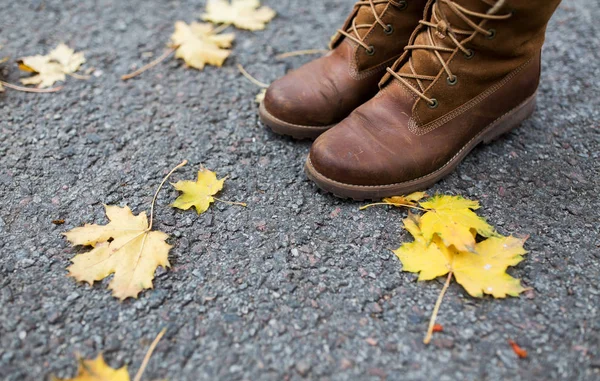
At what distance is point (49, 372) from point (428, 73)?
124 centimetres

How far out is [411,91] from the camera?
62.2 inches

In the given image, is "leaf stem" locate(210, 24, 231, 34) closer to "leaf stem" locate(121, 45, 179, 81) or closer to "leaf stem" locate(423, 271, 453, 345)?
"leaf stem" locate(121, 45, 179, 81)

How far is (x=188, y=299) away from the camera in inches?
54.4

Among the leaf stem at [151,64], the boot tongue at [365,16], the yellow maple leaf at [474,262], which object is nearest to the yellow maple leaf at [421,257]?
the yellow maple leaf at [474,262]

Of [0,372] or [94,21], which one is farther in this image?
[94,21]

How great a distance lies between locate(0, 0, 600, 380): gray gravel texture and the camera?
49.6 inches

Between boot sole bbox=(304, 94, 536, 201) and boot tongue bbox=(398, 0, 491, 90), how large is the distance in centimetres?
28

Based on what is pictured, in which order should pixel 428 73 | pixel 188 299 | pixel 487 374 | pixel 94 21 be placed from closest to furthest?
pixel 487 374
pixel 188 299
pixel 428 73
pixel 94 21

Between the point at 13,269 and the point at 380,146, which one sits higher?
the point at 380,146

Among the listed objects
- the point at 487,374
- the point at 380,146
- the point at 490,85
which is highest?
the point at 490,85

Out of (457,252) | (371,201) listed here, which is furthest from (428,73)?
(457,252)

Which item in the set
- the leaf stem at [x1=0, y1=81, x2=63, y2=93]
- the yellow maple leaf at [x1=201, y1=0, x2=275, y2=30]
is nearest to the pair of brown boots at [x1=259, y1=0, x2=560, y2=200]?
the yellow maple leaf at [x1=201, y1=0, x2=275, y2=30]

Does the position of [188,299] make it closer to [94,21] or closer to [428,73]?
[428,73]

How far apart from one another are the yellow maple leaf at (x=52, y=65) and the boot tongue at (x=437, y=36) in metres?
1.40
